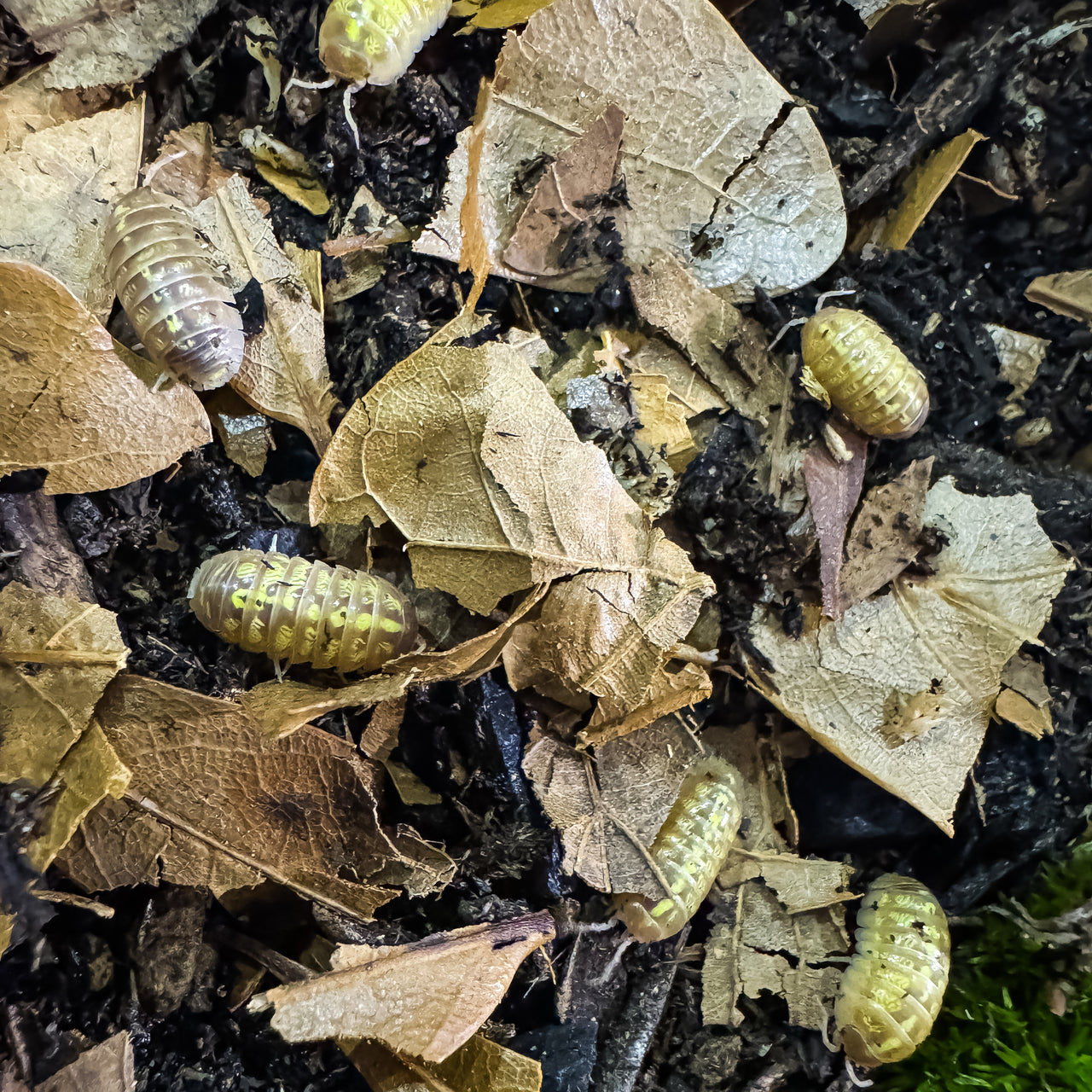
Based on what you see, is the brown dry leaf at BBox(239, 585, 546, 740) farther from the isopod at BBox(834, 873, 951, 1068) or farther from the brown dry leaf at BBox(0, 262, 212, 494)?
the isopod at BBox(834, 873, 951, 1068)

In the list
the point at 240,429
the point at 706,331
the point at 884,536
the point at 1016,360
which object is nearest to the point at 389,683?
the point at 240,429

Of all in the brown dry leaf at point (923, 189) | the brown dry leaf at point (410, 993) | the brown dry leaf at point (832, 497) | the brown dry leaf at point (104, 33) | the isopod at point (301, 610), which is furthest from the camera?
the brown dry leaf at point (923, 189)

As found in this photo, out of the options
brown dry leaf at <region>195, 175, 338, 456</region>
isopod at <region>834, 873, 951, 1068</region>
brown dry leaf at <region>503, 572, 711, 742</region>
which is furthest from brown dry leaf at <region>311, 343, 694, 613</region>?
isopod at <region>834, 873, 951, 1068</region>

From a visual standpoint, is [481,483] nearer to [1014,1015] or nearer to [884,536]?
[884,536]

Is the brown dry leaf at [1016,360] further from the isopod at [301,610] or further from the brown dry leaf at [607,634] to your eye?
the isopod at [301,610]

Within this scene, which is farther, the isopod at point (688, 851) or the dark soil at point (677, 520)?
the isopod at point (688, 851)

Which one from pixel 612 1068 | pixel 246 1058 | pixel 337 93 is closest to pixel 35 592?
pixel 246 1058

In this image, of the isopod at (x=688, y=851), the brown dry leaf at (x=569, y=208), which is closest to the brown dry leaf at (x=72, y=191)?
the brown dry leaf at (x=569, y=208)
